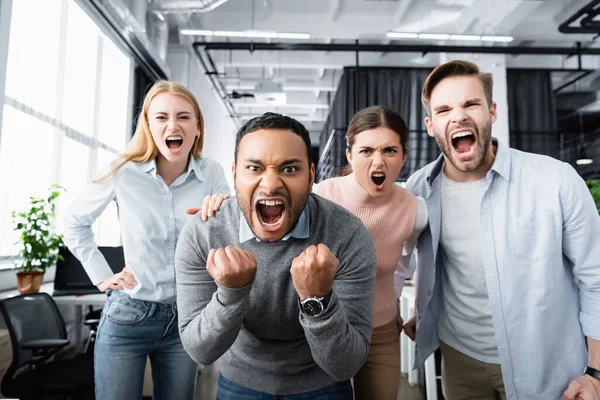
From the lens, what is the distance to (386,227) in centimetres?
162

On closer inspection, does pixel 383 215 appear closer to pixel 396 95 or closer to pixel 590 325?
pixel 590 325

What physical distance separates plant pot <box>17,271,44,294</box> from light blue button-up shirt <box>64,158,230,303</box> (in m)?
1.72

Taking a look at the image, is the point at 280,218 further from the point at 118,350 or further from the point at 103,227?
the point at 103,227

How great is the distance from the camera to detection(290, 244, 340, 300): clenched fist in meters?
0.95

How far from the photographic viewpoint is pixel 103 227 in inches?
193

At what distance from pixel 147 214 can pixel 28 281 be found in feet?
6.90

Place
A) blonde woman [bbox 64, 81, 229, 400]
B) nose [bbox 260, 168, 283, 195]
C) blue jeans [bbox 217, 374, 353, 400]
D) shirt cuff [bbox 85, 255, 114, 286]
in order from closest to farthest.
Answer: nose [bbox 260, 168, 283, 195] < blue jeans [bbox 217, 374, 353, 400] < blonde woman [bbox 64, 81, 229, 400] < shirt cuff [bbox 85, 255, 114, 286]

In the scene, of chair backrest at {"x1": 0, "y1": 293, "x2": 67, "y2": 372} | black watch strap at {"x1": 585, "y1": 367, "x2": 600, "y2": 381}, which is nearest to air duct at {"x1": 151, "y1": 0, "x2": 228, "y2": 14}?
chair backrest at {"x1": 0, "y1": 293, "x2": 67, "y2": 372}

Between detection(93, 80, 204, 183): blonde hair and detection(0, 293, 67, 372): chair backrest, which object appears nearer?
detection(93, 80, 204, 183): blonde hair

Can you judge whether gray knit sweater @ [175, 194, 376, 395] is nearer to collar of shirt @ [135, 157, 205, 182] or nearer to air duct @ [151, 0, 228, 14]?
collar of shirt @ [135, 157, 205, 182]

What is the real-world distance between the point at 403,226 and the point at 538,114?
24.3 ft

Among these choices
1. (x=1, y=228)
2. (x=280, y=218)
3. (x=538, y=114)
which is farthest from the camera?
(x=538, y=114)

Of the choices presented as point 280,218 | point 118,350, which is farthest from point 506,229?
point 118,350

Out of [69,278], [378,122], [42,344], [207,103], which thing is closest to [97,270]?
[42,344]
